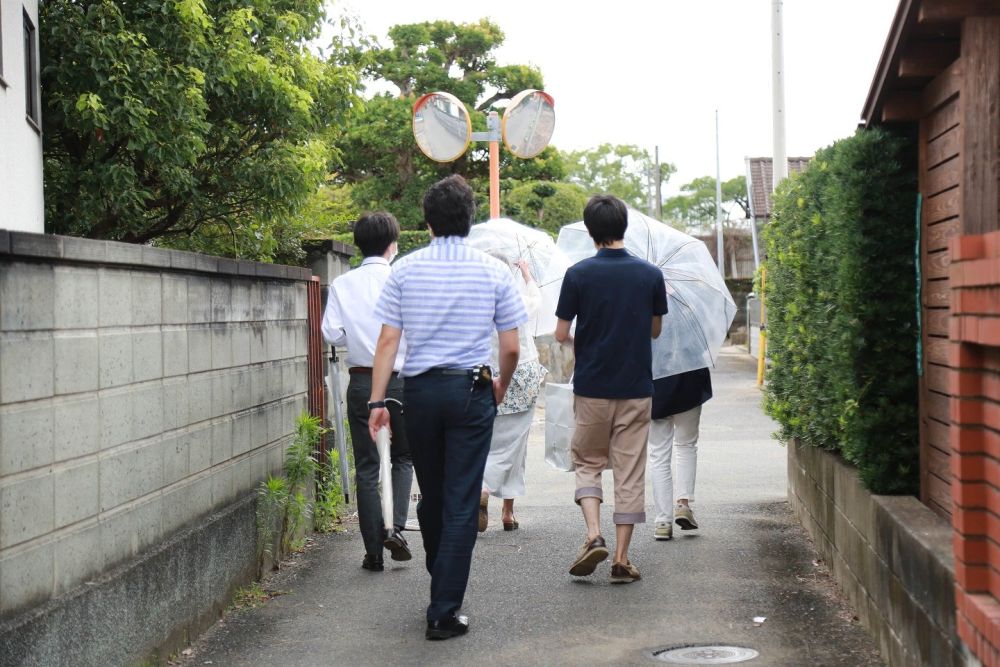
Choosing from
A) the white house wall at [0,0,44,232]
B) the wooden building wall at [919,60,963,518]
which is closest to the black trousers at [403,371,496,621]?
the wooden building wall at [919,60,963,518]

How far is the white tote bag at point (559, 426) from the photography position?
25.2 feet

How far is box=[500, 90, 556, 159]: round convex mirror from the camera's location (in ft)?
34.4

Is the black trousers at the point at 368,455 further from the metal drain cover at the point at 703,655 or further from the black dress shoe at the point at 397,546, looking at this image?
the metal drain cover at the point at 703,655

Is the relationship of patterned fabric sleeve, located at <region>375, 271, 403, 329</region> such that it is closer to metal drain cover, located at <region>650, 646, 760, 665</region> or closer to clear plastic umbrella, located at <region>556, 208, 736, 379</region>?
metal drain cover, located at <region>650, 646, 760, 665</region>

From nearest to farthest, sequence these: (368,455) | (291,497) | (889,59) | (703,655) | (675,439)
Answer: (889,59)
(703,655)
(368,455)
(291,497)
(675,439)

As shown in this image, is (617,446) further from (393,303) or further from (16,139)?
(16,139)

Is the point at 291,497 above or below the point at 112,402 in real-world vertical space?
below

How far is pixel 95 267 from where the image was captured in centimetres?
421

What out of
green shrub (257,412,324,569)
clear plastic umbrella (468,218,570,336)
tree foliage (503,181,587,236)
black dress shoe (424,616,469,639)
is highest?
tree foliage (503,181,587,236)

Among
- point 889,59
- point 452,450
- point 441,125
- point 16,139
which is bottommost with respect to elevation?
point 452,450

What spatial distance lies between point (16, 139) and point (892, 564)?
11175 mm

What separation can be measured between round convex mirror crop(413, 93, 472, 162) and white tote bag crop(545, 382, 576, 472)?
11.4ft

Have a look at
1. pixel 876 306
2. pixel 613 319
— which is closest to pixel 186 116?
pixel 613 319

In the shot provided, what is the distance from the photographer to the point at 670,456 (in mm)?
7734
